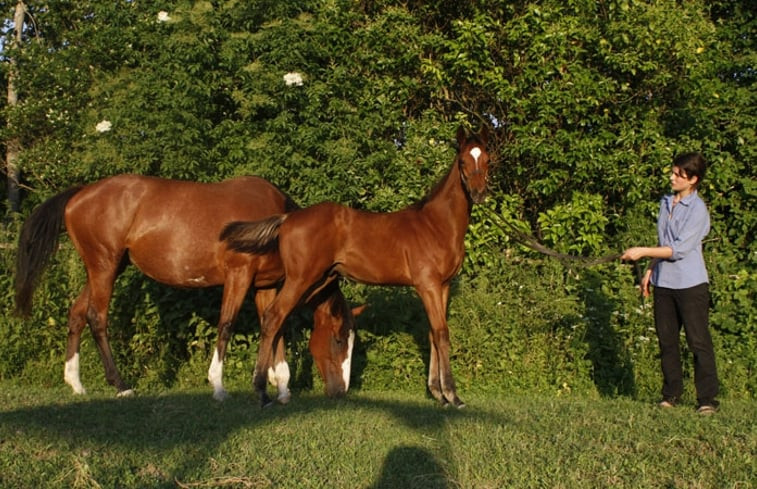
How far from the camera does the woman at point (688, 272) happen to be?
6.30 meters

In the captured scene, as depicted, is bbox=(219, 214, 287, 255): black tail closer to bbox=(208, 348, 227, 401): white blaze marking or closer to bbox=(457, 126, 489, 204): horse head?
bbox=(208, 348, 227, 401): white blaze marking

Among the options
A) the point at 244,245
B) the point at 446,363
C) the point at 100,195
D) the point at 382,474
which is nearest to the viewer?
the point at 382,474

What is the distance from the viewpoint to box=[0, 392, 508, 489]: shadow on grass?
15.3 feet

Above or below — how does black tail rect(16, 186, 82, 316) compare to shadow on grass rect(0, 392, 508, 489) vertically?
above

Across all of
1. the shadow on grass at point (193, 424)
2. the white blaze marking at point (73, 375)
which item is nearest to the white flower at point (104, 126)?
the white blaze marking at point (73, 375)

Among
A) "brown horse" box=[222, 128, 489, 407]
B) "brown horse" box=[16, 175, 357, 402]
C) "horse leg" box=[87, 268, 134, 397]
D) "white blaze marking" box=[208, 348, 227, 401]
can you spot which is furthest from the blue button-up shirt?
"horse leg" box=[87, 268, 134, 397]

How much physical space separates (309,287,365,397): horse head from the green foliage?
1380 millimetres

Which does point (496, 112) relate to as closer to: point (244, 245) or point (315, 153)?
point (315, 153)

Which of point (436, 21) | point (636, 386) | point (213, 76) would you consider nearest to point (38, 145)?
point (213, 76)

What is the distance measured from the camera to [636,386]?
28.2ft

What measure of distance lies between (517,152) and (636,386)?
4.02 m

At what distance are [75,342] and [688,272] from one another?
6.41 meters

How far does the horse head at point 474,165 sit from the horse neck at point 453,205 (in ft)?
1.08

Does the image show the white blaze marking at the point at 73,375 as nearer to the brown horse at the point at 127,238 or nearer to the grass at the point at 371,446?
the brown horse at the point at 127,238
